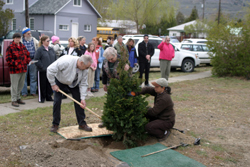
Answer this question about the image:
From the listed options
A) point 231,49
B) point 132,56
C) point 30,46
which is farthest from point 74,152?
point 231,49

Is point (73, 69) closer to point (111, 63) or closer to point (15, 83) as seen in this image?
point (111, 63)

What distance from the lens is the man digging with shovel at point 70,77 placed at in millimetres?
5316

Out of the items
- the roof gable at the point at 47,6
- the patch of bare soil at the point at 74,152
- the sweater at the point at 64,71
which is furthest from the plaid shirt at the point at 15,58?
the roof gable at the point at 47,6

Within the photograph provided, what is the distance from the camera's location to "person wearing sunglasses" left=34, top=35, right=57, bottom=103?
8.18 meters

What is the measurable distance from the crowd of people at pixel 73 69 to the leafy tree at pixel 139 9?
37.0 meters

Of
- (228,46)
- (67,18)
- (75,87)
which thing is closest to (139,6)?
(67,18)

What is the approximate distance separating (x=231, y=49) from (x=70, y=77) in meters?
11.9

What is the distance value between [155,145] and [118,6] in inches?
1777

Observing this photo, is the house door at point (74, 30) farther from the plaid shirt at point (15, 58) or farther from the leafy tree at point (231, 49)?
the plaid shirt at point (15, 58)

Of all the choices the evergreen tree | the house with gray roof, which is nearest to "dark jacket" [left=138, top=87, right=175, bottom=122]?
the evergreen tree

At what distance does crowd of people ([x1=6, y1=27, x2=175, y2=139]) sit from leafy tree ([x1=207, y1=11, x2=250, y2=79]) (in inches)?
202

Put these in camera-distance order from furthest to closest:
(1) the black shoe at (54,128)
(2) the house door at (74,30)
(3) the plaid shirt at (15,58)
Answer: (2) the house door at (74,30), (3) the plaid shirt at (15,58), (1) the black shoe at (54,128)

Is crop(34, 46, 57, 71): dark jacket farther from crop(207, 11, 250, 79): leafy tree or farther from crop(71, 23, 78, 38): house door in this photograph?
crop(71, 23, 78, 38): house door

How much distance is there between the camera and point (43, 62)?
8.28 m
